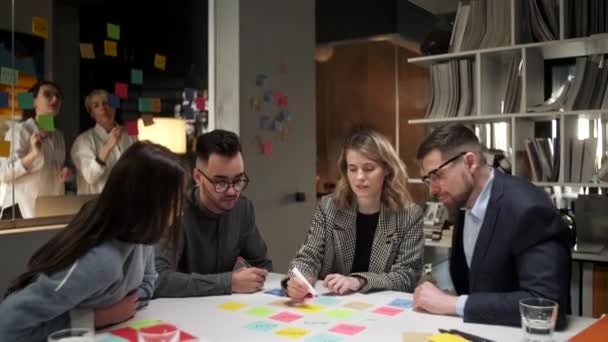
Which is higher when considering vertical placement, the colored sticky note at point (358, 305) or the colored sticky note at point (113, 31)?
the colored sticky note at point (113, 31)

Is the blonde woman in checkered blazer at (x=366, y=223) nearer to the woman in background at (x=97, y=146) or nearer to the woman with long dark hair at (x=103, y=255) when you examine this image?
the woman with long dark hair at (x=103, y=255)

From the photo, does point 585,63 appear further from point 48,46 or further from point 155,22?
point 48,46

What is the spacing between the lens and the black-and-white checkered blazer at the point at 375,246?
2.03m

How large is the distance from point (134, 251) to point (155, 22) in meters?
2.34

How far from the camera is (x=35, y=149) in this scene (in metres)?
2.66

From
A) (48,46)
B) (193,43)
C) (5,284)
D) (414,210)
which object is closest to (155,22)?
(193,43)

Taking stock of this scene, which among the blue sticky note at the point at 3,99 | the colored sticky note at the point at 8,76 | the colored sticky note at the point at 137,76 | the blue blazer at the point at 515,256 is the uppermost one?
the colored sticky note at the point at 137,76

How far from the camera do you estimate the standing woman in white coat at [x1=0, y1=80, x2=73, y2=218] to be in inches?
102

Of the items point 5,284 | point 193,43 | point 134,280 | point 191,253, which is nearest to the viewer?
point 134,280

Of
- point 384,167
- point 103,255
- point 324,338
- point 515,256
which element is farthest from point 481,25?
point 103,255

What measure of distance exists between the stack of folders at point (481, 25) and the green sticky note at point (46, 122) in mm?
2284

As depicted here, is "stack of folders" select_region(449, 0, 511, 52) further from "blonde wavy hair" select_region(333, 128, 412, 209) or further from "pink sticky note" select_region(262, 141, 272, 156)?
"pink sticky note" select_region(262, 141, 272, 156)

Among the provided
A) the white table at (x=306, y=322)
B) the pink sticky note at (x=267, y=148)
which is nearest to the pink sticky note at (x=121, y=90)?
the pink sticky note at (x=267, y=148)

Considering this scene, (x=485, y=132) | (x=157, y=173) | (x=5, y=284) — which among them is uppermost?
(x=485, y=132)
